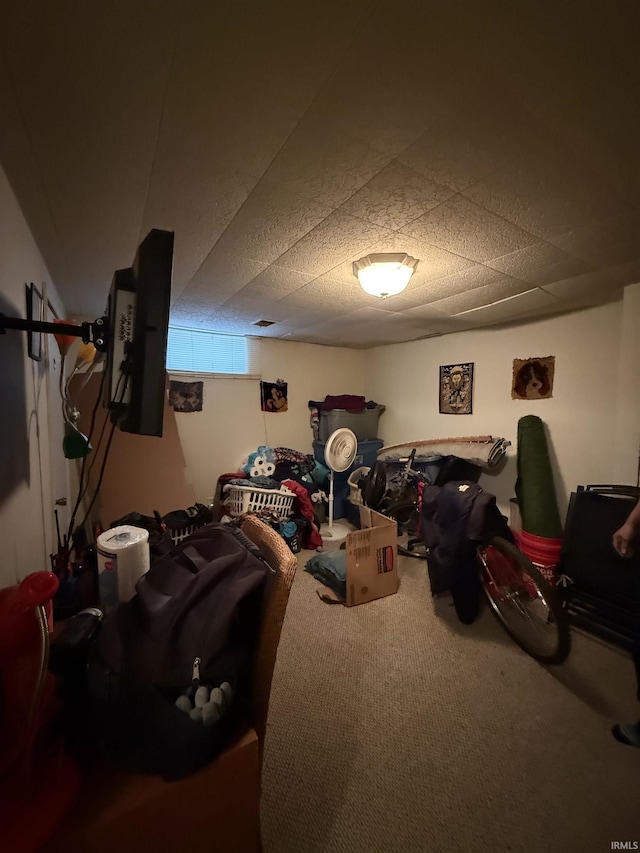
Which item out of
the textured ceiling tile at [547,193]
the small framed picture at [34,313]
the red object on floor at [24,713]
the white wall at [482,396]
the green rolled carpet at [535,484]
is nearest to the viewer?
the red object on floor at [24,713]

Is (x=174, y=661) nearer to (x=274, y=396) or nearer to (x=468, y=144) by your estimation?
(x=468, y=144)

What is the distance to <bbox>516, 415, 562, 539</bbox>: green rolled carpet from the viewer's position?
99.9 inches

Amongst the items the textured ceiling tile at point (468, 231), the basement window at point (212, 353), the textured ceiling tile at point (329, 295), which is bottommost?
the basement window at point (212, 353)

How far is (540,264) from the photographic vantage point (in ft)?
5.89

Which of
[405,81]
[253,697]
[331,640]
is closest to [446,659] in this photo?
[331,640]

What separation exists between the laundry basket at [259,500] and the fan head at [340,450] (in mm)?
486

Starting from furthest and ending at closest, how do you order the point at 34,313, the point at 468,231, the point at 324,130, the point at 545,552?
the point at 545,552 < the point at 468,231 < the point at 34,313 < the point at 324,130

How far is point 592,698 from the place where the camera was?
1.54 meters

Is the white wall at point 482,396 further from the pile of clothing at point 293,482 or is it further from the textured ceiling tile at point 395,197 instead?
the textured ceiling tile at point 395,197

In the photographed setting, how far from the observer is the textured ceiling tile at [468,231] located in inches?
50.9

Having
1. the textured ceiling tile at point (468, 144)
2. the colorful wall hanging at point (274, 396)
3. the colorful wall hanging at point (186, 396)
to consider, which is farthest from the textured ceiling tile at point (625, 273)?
the colorful wall hanging at point (186, 396)

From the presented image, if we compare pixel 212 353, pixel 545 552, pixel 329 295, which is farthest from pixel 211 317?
pixel 545 552

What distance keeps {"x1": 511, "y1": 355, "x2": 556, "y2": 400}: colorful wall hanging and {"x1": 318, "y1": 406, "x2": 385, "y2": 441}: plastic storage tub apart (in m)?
1.62

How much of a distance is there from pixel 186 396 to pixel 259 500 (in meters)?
1.38
